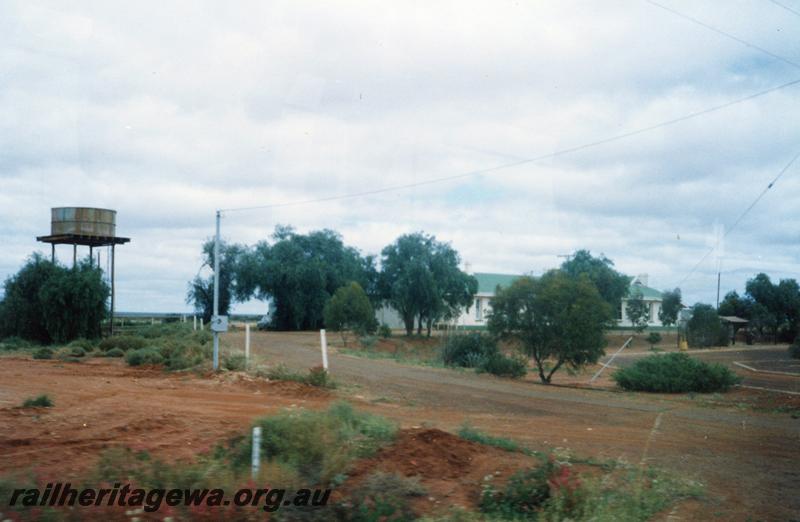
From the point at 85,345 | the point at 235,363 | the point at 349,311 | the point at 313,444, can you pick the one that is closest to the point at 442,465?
the point at 313,444

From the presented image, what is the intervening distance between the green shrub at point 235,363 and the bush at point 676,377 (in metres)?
14.0

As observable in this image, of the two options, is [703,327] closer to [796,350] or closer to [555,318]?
[796,350]

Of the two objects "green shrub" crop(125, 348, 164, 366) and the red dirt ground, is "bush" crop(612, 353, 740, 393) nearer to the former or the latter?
the red dirt ground

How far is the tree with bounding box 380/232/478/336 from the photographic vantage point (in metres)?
62.4

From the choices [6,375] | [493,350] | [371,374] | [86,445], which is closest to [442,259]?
[493,350]

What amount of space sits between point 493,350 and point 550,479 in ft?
85.6

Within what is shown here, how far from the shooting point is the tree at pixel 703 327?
190ft

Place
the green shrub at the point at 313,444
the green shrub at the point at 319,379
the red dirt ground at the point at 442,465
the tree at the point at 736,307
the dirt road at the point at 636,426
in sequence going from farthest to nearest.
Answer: the tree at the point at 736,307 → the green shrub at the point at 319,379 → the dirt road at the point at 636,426 → the green shrub at the point at 313,444 → the red dirt ground at the point at 442,465

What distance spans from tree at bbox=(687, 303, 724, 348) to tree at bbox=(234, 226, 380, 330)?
93.9ft

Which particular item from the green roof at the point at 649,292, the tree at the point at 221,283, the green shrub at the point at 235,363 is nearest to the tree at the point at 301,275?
the tree at the point at 221,283

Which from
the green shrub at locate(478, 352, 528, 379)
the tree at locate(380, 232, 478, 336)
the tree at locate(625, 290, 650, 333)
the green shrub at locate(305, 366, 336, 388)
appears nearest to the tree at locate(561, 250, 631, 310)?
the tree at locate(625, 290, 650, 333)

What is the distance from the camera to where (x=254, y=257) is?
71.4m

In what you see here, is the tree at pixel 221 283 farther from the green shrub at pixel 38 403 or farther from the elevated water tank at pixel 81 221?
the green shrub at pixel 38 403

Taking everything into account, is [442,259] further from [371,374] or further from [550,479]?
[550,479]
